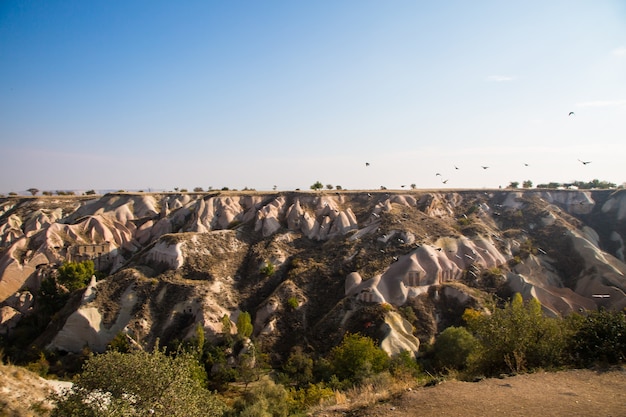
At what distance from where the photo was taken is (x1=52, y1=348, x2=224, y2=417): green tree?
35.2ft

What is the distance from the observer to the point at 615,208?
47906mm

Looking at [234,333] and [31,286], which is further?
[31,286]

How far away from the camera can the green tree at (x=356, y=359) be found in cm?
2331

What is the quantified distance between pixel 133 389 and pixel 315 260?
89.9 feet

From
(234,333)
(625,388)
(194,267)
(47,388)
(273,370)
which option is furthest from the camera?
(194,267)

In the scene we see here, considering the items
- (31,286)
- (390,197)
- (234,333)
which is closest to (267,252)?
(234,333)

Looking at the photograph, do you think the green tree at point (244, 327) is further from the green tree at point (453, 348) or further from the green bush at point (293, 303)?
the green tree at point (453, 348)

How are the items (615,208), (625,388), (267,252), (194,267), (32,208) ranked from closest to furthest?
1. (625,388)
2. (194,267)
3. (267,252)
4. (615,208)
5. (32,208)

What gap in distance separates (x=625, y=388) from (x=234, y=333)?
1001 inches

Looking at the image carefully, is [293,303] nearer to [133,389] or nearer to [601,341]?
[133,389]

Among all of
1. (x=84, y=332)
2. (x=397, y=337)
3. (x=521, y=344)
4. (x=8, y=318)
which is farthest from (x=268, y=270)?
(x=521, y=344)

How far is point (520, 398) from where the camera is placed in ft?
35.0

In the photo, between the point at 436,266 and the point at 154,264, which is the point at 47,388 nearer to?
the point at 154,264

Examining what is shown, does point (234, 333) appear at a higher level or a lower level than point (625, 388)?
lower
